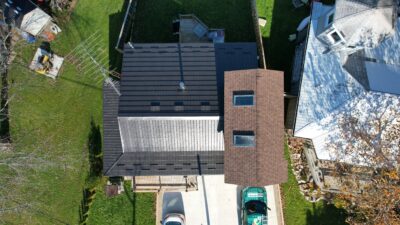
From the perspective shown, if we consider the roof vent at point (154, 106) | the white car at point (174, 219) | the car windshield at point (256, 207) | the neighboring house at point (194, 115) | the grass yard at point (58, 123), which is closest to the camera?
the neighboring house at point (194, 115)

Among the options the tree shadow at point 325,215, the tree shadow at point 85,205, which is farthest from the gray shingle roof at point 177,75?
the tree shadow at point 325,215

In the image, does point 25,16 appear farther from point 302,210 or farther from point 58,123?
point 302,210

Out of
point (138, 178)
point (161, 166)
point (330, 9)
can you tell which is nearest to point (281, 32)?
point (330, 9)

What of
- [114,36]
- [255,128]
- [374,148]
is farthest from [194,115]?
[374,148]

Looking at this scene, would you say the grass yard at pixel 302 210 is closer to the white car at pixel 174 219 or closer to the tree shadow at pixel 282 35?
the tree shadow at pixel 282 35

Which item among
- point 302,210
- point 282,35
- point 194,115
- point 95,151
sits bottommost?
point 302,210

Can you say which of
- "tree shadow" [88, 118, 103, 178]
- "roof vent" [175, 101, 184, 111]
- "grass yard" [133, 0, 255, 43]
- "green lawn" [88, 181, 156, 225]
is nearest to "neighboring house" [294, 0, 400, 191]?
"grass yard" [133, 0, 255, 43]

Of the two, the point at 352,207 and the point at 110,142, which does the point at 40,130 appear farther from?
the point at 352,207
